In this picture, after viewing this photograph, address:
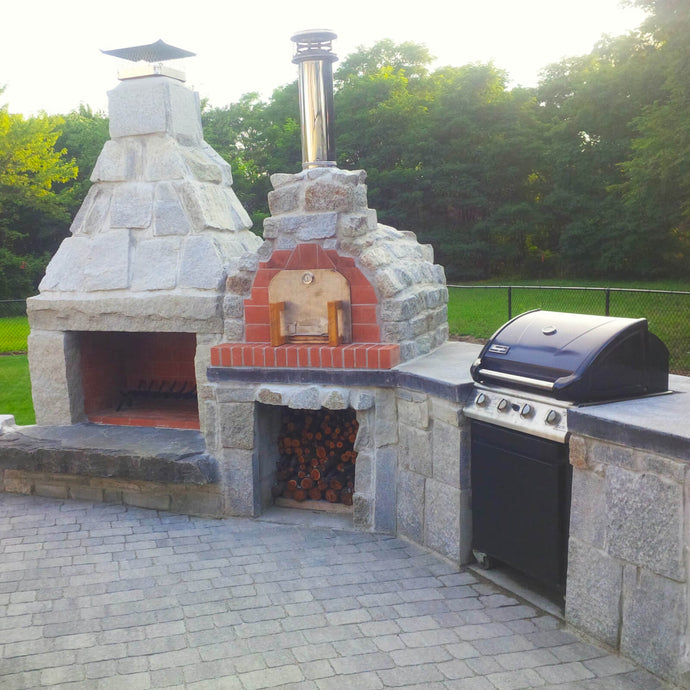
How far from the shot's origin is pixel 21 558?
418 cm

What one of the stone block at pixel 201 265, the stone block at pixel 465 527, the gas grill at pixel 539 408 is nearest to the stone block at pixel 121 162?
the stone block at pixel 201 265

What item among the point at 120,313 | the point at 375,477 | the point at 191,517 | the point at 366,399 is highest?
the point at 120,313

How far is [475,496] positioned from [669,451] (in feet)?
4.44

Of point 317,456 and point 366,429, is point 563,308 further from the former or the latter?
point 366,429

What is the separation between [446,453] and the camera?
391cm

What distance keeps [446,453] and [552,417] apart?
901 millimetres

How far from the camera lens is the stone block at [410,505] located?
165 inches

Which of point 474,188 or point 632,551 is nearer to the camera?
point 632,551

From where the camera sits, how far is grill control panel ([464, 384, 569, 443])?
3.13m

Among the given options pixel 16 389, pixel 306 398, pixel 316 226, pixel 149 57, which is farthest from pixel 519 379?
pixel 16 389

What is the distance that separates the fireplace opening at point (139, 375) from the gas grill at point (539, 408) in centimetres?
292

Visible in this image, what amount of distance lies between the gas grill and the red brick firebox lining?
2.94ft

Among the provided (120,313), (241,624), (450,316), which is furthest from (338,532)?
(450,316)

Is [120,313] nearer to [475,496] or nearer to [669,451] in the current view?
[475,496]
